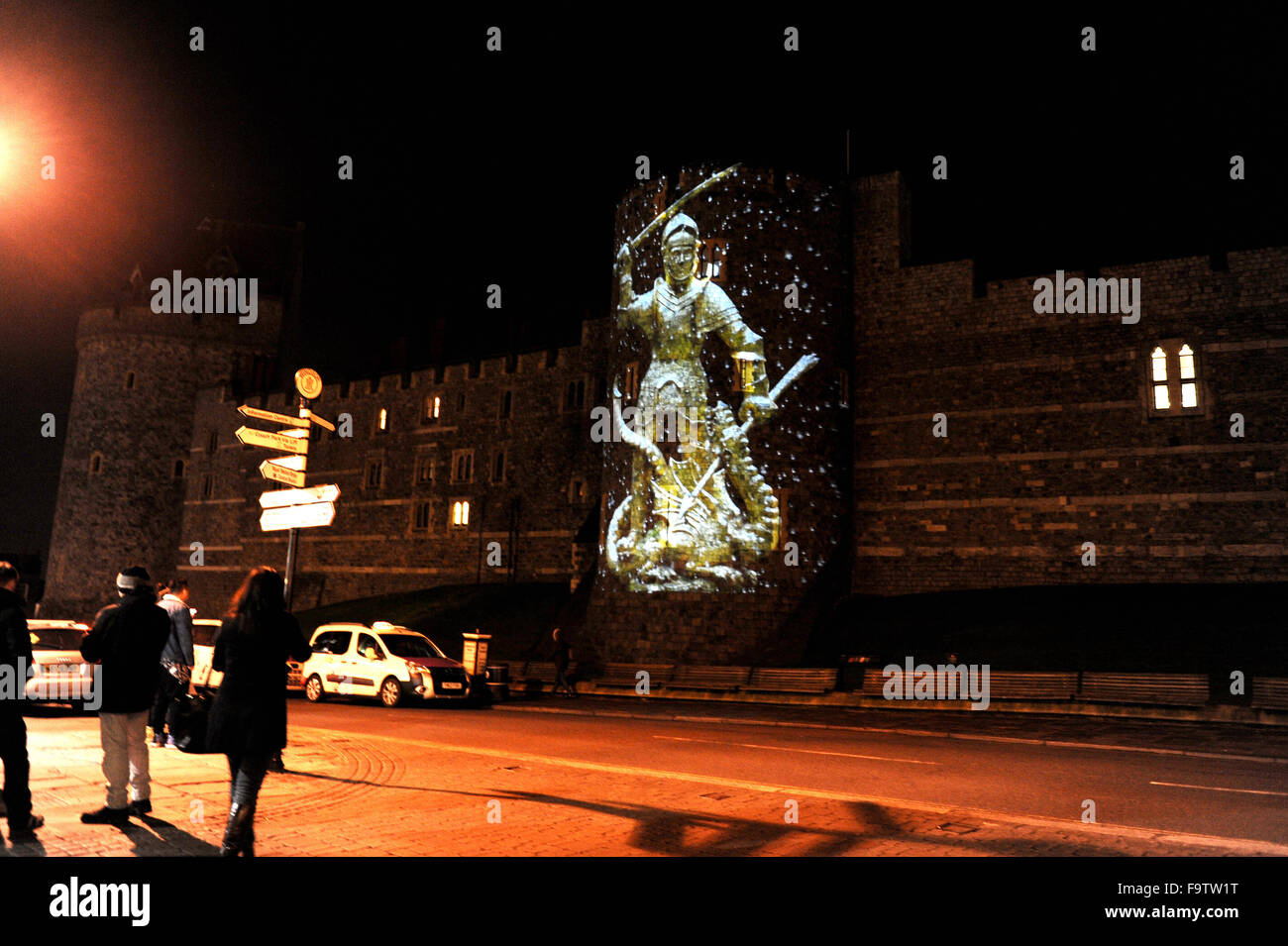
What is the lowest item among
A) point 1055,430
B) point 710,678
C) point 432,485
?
point 710,678

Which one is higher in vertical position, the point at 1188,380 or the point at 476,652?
the point at 1188,380

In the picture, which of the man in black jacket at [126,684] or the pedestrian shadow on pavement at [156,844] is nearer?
the pedestrian shadow on pavement at [156,844]

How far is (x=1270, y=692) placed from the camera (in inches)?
607

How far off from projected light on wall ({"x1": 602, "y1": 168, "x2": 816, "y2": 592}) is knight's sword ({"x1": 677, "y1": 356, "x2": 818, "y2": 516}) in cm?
2

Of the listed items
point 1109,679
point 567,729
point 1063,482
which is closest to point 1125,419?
point 1063,482

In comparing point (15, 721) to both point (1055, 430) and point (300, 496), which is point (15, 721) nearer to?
point (300, 496)

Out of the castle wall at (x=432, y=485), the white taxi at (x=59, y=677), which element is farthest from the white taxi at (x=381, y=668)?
the castle wall at (x=432, y=485)

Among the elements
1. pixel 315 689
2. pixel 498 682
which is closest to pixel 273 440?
pixel 315 689

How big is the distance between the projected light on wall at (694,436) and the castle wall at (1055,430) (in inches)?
127

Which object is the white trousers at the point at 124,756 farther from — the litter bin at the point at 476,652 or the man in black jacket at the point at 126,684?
the litter bin at the point at 476,652

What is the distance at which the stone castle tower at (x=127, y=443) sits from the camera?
47.9 m

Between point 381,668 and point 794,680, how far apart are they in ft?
27.6
